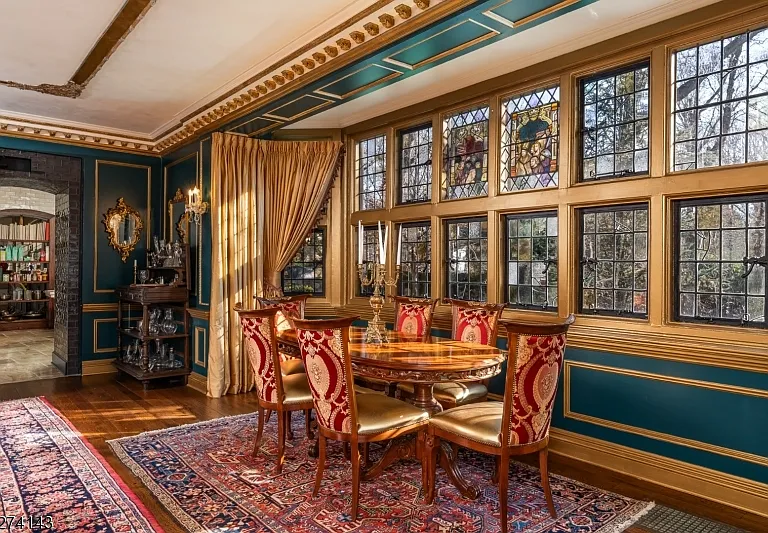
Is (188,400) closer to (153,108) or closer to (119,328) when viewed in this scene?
(119,328)

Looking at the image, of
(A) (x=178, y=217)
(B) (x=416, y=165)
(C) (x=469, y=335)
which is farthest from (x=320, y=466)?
(A) (x=178, y=217)

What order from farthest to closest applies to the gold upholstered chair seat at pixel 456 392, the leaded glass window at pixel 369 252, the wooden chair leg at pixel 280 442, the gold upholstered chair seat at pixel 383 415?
the leaded glass window at pixel 369 252
the gold upholstered chair seat at pixel 456 392
the wooden chair leg at pixel 280 442
the gold upholstered chair seat at pixel 383 415

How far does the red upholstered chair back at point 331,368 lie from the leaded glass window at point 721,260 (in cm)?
207

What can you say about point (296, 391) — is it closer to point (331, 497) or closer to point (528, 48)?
point (331, 497)

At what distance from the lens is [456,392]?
142 inches

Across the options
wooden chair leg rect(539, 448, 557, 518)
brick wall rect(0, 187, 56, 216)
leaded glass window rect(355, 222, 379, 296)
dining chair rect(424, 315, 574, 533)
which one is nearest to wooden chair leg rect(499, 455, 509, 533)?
dining chair rect(424, 315, 574, 533)

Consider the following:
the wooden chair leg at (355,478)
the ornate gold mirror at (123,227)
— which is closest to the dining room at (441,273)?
the wooden chair leg at (355,478)

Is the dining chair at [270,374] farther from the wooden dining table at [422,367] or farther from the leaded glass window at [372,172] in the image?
the leaded glass window at [372,172]

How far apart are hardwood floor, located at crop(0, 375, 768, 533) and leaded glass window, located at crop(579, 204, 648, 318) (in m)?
1.06

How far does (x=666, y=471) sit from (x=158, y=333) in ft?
16.3

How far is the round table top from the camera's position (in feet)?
9.05

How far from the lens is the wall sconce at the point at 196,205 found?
5684mm

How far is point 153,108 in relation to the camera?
5.60 m

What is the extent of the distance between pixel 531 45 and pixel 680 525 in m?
3.02
